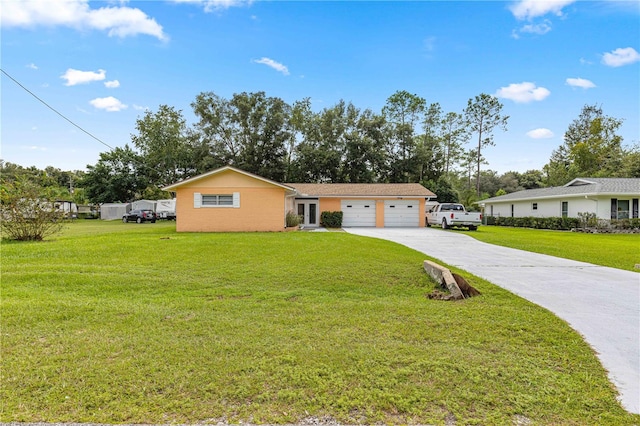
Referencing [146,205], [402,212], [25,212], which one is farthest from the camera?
[146,205]

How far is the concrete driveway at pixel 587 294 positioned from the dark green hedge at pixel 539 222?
15.3 metres

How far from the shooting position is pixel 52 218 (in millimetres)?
13281

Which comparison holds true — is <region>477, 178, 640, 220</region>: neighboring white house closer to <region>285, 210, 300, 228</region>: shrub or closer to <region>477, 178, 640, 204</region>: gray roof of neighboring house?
<region>477, 178, 640, 204</region>: gray roof of neighboring house

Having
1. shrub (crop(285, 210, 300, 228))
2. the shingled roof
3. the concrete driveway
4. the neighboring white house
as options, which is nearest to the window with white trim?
shrub (crop(285, 210, 300, 228))

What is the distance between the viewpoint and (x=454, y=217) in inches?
855

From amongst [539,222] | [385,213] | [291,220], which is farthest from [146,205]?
[539,222]

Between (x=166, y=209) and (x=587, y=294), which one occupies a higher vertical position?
(x=166, y=209)

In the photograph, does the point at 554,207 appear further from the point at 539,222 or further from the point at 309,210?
the point at 309,210

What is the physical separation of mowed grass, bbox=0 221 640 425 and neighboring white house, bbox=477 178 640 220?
866 inches

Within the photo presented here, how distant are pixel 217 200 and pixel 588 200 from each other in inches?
949

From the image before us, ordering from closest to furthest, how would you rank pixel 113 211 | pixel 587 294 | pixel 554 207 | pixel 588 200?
pixel 587 294 < pixel 588 200 < pixel 554 207 < pixel 113 211

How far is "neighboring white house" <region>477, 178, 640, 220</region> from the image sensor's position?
22.4 m

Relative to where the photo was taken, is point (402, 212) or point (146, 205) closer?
point (402, 212)

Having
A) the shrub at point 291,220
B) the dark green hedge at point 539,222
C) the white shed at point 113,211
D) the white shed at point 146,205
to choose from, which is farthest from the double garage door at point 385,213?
the white shed at point 113,211
